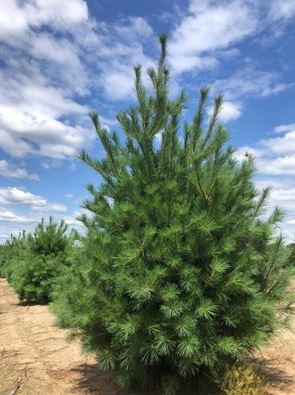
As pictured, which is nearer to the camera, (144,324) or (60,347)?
(144,324)

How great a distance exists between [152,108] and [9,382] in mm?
3855

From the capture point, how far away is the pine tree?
13.2 ft

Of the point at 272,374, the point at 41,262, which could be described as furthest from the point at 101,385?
the point at 41,262

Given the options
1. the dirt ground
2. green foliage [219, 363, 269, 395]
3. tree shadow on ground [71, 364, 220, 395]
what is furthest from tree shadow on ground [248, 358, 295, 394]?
tree shadow on ground [71, 364, 220, 395]

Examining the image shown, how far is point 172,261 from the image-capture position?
13.2ft

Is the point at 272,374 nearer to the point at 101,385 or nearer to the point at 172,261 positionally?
the point at 101,385

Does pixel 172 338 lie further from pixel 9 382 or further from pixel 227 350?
pixel 9 382

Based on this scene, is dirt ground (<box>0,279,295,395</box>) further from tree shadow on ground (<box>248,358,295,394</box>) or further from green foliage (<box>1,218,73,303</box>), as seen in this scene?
green foliage (<box>1,218,73,303</box>)

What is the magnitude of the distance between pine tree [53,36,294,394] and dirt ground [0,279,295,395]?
32.6 inches

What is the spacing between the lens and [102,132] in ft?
16.6

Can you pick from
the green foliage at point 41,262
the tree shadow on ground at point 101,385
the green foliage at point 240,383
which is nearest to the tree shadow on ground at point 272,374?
the green foliage at point 240,383

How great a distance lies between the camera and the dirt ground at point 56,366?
16.6 feet

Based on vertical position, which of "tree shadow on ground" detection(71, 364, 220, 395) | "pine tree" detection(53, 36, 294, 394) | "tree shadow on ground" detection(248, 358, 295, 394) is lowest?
"tree shadow on ground" detection(248, 358, 295, 394)

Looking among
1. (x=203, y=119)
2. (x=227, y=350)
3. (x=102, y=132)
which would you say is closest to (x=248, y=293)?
(x=227, y=350)
